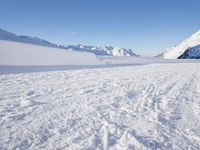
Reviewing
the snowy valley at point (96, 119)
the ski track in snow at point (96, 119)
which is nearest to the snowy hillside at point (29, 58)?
the ski track in snow at point (96, 119)

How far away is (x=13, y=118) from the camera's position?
4.41m

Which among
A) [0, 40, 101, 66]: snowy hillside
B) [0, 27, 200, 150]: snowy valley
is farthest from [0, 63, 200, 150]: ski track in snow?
[0, 40, 101, 66]: snowy hillside

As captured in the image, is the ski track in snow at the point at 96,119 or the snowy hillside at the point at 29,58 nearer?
the ski track in snow at the point at 96,119

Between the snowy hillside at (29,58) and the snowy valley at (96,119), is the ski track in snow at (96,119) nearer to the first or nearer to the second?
the snowy valley at (96,119)

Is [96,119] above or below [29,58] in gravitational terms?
below

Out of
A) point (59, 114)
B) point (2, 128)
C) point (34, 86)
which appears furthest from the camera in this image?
point (34, 86)

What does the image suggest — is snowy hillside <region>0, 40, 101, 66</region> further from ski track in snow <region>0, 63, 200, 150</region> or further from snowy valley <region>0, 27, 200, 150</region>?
snowy valley <region>0, 27, 200, 150</region>

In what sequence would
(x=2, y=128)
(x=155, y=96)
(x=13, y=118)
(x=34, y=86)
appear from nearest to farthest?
(x=2, y=128)
(x=13, y=118)
(x=155, y=96)
(x=34, y=86)

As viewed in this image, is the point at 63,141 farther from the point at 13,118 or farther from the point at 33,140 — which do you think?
the point at 13,118

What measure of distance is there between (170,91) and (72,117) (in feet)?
14.5

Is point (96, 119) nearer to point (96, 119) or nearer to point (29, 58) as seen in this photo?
point (96, 119)

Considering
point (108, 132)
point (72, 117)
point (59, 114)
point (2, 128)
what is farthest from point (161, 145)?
point (2, 128)

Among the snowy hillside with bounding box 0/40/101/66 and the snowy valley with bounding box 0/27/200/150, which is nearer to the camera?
the snowy valley with bounding box 0/27/200/150

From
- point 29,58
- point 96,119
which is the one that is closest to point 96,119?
point 96,119
